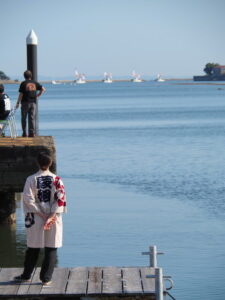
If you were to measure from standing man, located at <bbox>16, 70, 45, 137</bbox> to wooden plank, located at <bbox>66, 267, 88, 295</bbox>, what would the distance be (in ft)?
25.7

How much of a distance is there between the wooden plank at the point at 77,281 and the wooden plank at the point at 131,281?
0.46 m

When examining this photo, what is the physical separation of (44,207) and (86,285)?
110 centimetres

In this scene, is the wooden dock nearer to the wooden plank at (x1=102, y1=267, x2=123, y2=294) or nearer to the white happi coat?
the wooden plank at (x1=102, y1=267, x2=123, y2=294)

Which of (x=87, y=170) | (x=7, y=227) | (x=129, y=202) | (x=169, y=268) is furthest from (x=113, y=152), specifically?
(x=169, y=268)

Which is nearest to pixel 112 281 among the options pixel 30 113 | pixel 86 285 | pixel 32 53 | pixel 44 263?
pixel 86 285

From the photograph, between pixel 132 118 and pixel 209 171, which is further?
pixel 132 118

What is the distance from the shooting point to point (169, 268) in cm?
1582

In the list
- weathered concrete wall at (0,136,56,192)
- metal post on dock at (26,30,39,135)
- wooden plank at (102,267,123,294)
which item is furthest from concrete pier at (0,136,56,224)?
wooden plank at (102,267,123,294)

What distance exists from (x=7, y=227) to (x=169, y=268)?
175 inches

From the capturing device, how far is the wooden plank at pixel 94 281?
33.4 ft

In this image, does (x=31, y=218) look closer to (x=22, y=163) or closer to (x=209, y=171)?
(x=22, y=163)

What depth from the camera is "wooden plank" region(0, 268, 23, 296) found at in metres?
10.1

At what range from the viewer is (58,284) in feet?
34.4

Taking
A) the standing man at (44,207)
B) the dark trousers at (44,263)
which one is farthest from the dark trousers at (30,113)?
the standing man at (44,207)
